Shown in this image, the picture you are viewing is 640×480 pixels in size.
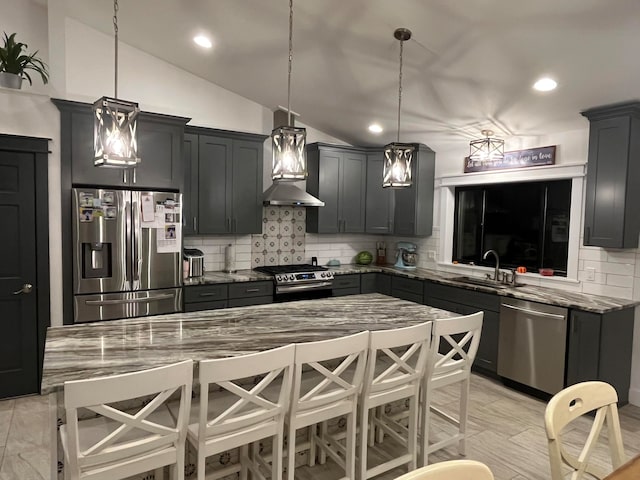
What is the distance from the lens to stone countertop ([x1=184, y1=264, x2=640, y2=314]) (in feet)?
11.1

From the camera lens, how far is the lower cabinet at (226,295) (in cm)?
406

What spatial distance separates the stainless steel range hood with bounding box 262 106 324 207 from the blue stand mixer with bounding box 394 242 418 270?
1375 millimetres

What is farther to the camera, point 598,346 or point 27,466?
point 598,346

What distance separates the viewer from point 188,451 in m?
2.21

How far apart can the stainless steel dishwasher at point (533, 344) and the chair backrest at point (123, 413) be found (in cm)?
308

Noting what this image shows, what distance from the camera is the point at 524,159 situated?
4.22 meters

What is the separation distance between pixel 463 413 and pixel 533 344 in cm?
136

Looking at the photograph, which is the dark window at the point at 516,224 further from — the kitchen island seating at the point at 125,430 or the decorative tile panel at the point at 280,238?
the kitchen island seating at the point at 125,430

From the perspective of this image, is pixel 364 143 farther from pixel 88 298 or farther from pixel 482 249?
pixel 88 298

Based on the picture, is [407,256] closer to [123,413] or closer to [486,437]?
[486,437]

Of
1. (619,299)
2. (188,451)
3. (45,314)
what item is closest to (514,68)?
(619,299)

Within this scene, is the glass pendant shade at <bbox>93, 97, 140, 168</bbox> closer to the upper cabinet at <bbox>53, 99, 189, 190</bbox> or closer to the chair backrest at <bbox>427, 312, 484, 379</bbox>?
the upper cabinet at <bbox>53, 99, 189, 190</bbox>

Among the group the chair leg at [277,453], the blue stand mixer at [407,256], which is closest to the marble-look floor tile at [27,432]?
Answer: the chair leg at [277,453]

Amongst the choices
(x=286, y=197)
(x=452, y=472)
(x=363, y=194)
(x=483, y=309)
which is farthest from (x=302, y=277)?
(x=452, y=472)
